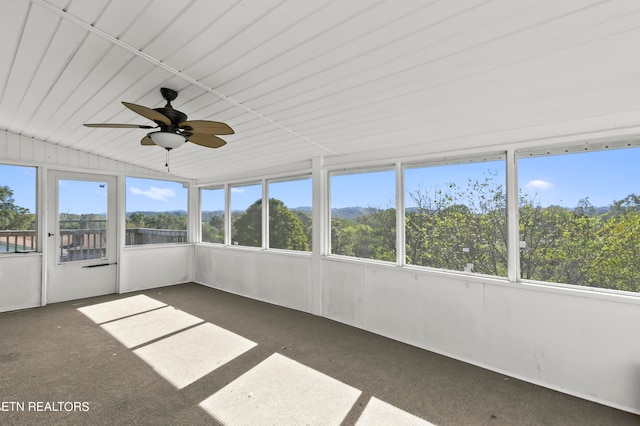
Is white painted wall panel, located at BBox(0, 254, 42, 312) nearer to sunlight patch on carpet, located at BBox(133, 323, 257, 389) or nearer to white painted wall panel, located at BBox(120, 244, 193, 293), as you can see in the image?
white painted wall panel, located at BBox(120, 244, 193, 293)

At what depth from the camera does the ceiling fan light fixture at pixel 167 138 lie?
2371 millimetres

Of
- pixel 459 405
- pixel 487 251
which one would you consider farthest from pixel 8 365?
pixel 487 251

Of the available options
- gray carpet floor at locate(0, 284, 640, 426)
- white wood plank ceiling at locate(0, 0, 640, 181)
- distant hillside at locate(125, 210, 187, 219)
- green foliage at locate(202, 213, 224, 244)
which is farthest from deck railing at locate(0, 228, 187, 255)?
white wood plank ceiling at locate(0, 0, 640, 181)

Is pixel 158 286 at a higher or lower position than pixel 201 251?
lower

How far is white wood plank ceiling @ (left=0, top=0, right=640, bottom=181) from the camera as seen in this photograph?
1445 mm

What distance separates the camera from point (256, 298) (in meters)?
5.22

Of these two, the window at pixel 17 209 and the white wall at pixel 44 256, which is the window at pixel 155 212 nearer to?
the white wall at pixel 44 256

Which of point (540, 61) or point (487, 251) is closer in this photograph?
point (540, 61)

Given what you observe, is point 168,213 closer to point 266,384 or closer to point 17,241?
point 17,241

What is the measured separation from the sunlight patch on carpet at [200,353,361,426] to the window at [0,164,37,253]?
4.39 m

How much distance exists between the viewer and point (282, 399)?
232 centimetres

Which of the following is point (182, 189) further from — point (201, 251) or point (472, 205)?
point (472, 205)

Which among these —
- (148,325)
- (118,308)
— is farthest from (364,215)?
(118,308)

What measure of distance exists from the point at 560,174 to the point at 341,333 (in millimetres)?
2771
